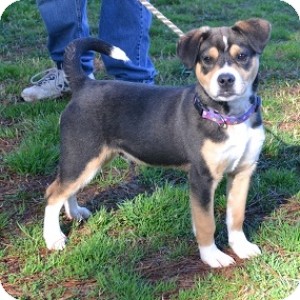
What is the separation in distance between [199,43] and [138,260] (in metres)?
1.31

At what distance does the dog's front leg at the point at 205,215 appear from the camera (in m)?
3.25

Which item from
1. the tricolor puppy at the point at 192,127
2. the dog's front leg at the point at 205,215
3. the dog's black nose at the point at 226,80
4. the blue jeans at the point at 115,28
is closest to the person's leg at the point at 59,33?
the blue jeans at the point at 115,28

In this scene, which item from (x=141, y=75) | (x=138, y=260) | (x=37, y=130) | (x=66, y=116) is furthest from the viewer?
(x=141, y=75)

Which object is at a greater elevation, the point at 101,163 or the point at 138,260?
the point at 101,163

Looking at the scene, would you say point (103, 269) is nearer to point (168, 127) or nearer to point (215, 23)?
point (168, 127)

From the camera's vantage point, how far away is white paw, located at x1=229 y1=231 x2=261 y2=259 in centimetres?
341

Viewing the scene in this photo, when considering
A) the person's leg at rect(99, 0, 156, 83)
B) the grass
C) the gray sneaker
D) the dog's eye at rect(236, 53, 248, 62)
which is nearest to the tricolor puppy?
the dog's eye at rect(236, 53, 248, 62)

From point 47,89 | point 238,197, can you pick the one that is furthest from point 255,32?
point 47,89

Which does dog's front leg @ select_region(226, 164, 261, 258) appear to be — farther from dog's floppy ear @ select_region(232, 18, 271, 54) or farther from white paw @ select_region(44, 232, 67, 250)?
white paw @ select_region(44, 232, 67, 250)

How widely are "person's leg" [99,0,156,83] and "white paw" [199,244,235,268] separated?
218cm

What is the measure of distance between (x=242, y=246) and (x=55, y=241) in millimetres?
1137

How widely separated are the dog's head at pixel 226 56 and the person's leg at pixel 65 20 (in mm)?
1942

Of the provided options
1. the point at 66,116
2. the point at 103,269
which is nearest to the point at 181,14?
the point at 66,116

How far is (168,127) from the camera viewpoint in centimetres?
347
